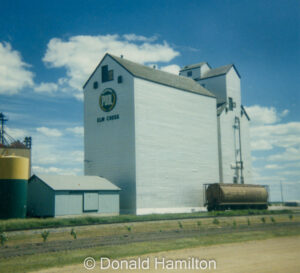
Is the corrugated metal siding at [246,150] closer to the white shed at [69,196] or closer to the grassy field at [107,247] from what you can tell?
the white shed at [69,196]

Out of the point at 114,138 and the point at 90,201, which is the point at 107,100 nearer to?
the point at 114,138

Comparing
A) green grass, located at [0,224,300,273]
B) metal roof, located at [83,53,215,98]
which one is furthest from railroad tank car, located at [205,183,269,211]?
green grass, located at [0,224,300,273]

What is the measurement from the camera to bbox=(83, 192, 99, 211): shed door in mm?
34594

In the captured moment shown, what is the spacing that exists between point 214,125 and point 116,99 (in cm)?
1480

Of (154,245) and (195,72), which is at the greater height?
(195,72)

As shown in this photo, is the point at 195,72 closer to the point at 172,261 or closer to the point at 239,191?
the point at 239,191

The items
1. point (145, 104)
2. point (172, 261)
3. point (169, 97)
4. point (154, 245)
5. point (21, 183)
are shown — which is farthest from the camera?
point (169, 97)

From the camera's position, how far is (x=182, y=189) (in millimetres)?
42281

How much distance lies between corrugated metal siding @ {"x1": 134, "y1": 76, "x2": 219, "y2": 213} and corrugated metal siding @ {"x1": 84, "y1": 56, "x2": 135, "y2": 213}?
0.94m

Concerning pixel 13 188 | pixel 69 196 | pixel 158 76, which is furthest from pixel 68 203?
pixel 158 76

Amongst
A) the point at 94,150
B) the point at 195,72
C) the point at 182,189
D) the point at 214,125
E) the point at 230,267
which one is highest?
the point at 195,72

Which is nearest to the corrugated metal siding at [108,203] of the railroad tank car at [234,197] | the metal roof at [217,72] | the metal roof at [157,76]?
the railroad tank car at [234,197]

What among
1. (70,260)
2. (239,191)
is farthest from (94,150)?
(70,260)

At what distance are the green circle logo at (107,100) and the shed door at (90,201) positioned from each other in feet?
35.4
